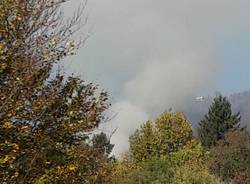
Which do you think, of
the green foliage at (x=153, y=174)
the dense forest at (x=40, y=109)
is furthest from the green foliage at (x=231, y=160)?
the dense forest at (x=40, y=109)

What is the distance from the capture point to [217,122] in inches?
3674

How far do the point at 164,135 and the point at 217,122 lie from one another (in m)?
18.4

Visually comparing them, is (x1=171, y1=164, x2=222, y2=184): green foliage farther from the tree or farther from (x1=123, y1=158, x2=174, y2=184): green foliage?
the tree

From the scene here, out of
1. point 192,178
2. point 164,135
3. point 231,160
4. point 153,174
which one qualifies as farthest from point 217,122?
point 192,178

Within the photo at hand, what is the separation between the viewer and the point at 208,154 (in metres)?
68.4

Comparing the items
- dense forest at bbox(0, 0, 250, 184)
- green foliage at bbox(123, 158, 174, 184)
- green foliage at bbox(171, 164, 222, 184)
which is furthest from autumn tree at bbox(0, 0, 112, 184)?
green foliage at bbox(123, 158, 174, 184)

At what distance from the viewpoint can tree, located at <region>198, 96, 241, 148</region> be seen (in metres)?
91.8

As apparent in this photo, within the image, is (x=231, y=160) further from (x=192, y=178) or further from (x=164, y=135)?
(x=192, y=178)

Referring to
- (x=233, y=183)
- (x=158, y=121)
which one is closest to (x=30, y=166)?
(x=233, y=183)

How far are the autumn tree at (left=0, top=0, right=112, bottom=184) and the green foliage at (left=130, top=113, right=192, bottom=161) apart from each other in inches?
2573

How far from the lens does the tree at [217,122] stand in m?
91.8

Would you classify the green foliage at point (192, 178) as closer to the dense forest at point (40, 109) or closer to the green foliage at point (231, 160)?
the green foliage at point (231, 160)

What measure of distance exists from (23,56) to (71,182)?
2498mm

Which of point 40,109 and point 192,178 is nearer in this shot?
point 40,109
